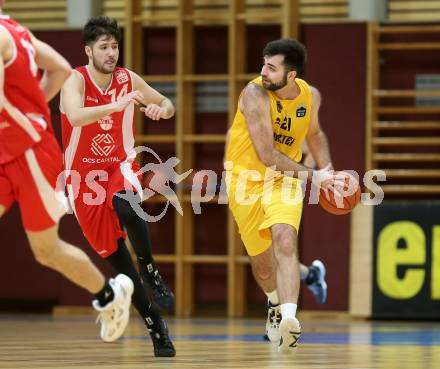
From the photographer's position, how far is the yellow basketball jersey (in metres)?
6.91

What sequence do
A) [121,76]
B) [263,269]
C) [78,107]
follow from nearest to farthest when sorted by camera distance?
1. [78,107]
2. [121,76]
3. [263,269]

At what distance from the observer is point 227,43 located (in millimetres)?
11820

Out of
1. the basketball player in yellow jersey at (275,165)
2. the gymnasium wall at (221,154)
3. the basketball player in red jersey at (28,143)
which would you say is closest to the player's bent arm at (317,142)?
the basketball player in yellow jersey at (275,165)

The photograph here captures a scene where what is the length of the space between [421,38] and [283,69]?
474 cm

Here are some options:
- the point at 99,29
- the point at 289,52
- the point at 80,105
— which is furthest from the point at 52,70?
the point at 289,52

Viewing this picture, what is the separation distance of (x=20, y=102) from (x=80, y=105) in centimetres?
145

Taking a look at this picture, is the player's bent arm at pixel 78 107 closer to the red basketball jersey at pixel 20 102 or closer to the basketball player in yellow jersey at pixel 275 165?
the basketball player in yellow jersey at pixel 275 165

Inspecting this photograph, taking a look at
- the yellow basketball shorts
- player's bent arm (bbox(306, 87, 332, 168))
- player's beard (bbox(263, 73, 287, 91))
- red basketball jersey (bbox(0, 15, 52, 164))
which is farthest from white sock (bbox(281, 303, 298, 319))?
red basketball jersey (bbox(0, 15, 52, 164))

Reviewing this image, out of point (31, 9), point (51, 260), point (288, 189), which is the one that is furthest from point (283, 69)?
point (31, 9)

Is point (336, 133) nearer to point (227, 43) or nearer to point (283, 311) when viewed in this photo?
point (227, 43)

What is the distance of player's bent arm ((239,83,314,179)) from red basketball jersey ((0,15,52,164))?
1988mm

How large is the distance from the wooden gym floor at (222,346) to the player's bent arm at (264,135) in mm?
1119

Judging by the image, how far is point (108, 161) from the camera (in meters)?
6.70

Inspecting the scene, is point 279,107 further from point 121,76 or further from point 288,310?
point 288,310
